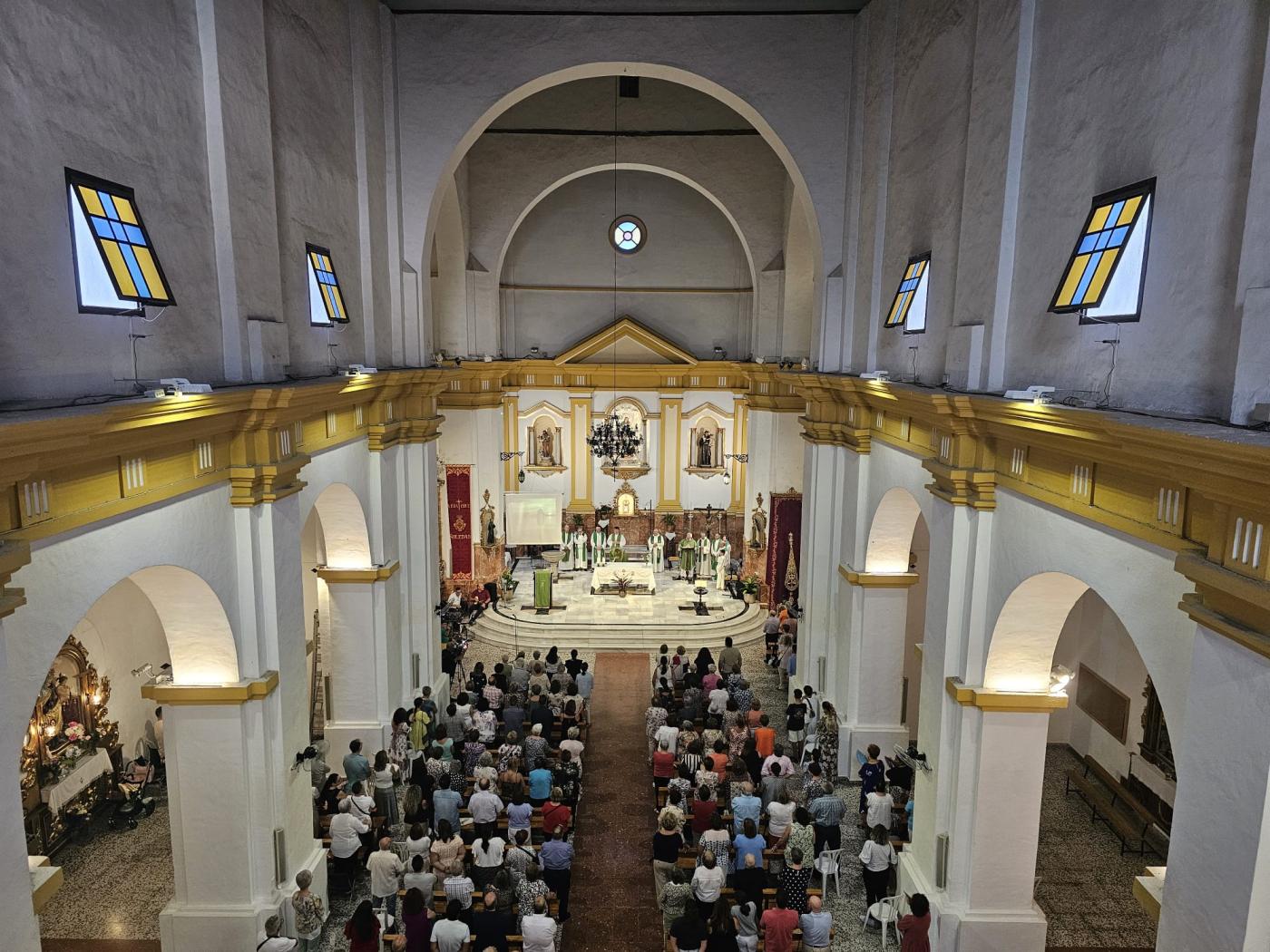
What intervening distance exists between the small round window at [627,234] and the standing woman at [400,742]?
16685 millimetres

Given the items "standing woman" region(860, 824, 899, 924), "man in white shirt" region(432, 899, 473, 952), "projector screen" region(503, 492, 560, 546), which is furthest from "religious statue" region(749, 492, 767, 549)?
"man in white shirt" region(432, 899, 473, 952)

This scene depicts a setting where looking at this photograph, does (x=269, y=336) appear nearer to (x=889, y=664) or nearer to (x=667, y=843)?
(x=667, y=843)

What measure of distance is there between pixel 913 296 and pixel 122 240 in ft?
29.5

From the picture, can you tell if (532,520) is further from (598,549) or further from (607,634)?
(607,634)

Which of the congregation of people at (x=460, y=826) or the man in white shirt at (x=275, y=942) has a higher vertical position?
the man in white shirt at (x=275, y=942)

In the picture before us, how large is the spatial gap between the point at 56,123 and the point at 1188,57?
308 inches

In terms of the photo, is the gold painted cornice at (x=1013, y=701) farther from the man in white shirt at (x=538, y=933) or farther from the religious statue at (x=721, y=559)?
the religious statue at (x=721, y=559)

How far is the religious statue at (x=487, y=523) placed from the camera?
2270 centimetres

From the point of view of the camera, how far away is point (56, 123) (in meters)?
6.17

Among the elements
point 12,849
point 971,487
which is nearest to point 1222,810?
point 971,487

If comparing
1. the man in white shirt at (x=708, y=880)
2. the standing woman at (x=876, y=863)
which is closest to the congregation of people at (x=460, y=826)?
the man in white shirt at (x=708, y=880)

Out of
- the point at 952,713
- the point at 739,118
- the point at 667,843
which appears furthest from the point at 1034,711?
the point at 739,118

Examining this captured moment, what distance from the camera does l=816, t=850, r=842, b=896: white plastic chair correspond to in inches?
411

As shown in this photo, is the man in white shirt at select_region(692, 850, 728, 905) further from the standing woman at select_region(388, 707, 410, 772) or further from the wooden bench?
the wooden bench
